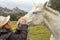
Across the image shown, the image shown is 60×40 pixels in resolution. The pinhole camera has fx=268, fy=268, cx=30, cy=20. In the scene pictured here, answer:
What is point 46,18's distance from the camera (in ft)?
19.1

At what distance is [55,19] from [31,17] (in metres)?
0.59

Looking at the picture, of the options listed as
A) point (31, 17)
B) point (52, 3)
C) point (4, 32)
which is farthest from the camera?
point (52, 3)

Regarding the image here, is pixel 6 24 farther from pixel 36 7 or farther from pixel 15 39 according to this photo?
pixel 36 7

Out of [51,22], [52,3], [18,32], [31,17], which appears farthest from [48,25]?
[52,3]

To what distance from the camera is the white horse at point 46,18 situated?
569 centimetres

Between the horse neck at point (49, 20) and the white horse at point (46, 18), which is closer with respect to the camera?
the white horse at point (46, 18)

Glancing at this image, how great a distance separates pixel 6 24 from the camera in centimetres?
445

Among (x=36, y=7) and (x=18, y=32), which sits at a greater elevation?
(x=36, y=7)

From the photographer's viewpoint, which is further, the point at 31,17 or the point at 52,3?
the point at 52,3

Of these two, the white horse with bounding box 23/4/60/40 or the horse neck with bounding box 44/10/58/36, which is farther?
the horse neck with bounding box 44/10/58/36

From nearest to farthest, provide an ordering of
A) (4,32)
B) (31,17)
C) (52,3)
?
(4,32) < (31,17) < (52,3)

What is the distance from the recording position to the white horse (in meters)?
5.69

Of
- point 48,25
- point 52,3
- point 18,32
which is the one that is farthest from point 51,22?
point 52,3

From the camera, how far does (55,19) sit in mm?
5898
